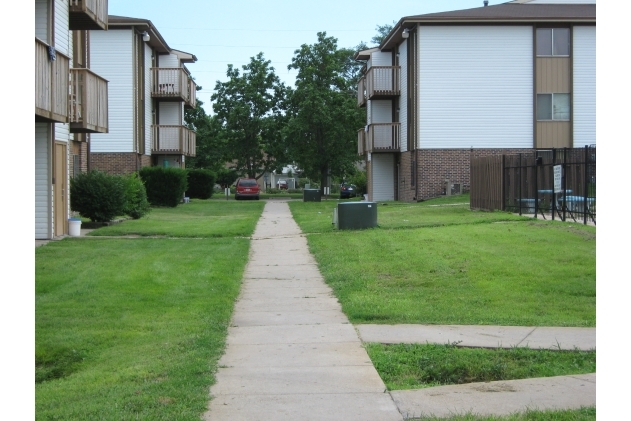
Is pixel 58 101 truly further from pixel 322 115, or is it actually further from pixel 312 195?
pixel 322 115

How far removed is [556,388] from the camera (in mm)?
6941

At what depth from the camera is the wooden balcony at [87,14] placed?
20008 millimetres

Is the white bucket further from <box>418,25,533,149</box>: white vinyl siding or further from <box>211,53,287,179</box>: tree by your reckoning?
<box>211,53,287,179</box>: tree

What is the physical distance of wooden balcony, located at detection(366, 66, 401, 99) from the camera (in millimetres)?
43312

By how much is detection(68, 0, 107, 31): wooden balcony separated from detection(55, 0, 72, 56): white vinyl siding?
355 mm

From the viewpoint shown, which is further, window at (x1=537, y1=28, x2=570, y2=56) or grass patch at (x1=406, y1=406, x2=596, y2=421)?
window at (x1=537, y1=28, x2=570, y2=56)

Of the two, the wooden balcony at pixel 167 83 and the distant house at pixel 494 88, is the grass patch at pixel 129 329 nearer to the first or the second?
the distant house at pixel 494 88

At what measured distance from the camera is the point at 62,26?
1928 cm

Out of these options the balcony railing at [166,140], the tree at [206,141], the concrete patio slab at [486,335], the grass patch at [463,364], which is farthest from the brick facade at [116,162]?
the grass patch at [463,364]

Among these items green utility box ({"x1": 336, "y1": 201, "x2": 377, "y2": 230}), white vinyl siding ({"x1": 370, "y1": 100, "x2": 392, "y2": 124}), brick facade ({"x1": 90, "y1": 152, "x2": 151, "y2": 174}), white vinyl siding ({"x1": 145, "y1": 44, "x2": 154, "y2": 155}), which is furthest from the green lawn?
white vinyl siding ({"x1": 370, "y1": 100, "x2": 392, "y2": 124})

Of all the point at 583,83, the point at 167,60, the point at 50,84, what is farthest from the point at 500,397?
the point at 167,60

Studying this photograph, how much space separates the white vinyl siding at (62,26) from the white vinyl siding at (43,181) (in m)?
1.98

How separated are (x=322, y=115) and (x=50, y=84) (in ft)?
130

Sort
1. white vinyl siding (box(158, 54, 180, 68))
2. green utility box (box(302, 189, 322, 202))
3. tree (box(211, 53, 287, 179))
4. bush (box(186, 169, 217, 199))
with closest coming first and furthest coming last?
white vinyl siding (box(158, 54, 180, 68)) < green utility box (box(302, 189, 322, 202)) < bush (box(186, 169, 217, 199)) < tree (box(211, 53, 287, 179))
